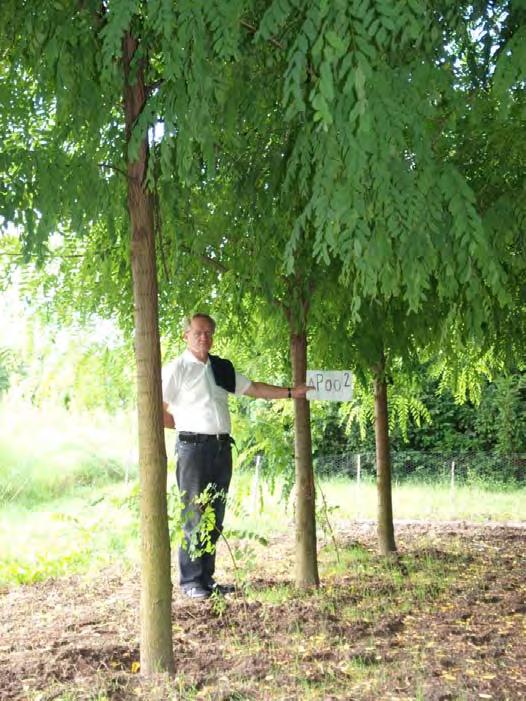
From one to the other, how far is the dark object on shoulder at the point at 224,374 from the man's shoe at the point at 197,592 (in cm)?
134

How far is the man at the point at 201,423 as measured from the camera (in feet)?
18.1

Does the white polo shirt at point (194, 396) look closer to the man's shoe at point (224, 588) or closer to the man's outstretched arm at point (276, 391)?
the man's outstretched arm at point (276, 391)

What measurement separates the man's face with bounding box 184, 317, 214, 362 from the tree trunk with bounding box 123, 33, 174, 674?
1672mm

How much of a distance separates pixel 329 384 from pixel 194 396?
944mm

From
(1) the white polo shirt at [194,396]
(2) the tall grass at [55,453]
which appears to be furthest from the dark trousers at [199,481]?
(2) the tall grass at [55,453]

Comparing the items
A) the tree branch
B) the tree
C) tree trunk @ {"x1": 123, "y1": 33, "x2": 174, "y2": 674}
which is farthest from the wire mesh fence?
the tree branch

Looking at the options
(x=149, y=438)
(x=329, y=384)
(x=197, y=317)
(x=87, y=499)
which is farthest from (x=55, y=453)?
(x=149, y=438)

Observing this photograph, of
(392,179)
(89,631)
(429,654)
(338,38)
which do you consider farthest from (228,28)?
(89,631)

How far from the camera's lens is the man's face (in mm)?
5395

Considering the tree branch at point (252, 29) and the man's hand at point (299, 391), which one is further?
the man's hand at point (299, 391)

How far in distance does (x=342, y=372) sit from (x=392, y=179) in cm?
279

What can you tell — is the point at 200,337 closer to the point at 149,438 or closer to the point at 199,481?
the point at 199,481

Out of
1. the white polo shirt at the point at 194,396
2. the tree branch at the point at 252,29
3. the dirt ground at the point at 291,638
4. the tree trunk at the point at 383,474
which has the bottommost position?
the dirt ground at the point at 291,638

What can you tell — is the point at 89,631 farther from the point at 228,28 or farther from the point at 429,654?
the point at 228,28
